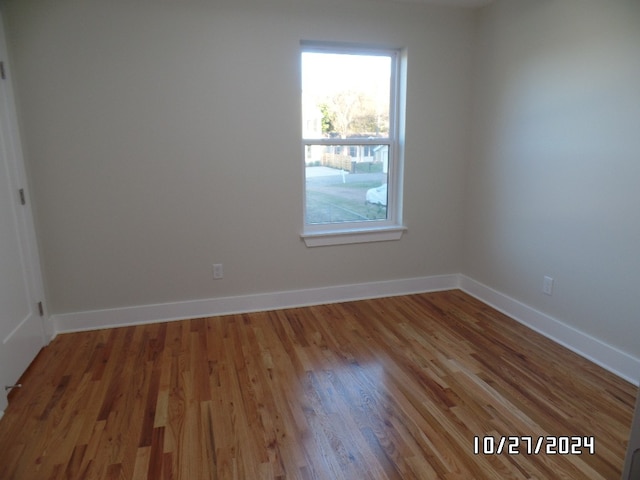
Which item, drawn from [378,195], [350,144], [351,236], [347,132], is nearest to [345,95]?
[347,132]

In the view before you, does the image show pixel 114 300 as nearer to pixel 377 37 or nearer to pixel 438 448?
pixel 438 448

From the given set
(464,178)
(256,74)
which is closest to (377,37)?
(256,74)

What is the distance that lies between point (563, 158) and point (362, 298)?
1.93m

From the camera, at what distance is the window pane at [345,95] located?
11.0ft

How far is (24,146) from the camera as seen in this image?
2764 mm

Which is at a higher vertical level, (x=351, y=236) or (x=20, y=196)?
(x=20, y=196)

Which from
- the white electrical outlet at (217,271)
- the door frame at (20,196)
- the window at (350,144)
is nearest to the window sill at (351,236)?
the window at (350,144)

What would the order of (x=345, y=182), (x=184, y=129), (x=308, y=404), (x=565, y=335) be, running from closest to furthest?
(x=308, y=404) < (x=565, y=335) < (x=184, y=129) < (x=345, y=182)

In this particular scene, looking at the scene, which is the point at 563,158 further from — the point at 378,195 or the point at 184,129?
the point at 184,129

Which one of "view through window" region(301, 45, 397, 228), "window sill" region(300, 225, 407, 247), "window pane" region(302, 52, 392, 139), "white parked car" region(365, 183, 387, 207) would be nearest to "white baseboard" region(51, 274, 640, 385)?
"window sill" region(300, 225, 407, 247)

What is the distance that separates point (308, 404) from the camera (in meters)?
2.19

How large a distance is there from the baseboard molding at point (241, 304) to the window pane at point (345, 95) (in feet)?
4.49

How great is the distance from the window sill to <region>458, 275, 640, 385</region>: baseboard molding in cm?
90

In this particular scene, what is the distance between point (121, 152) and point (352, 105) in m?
1.88
